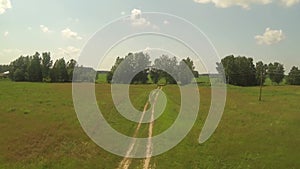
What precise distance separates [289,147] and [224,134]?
5.37 m

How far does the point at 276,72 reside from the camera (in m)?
163

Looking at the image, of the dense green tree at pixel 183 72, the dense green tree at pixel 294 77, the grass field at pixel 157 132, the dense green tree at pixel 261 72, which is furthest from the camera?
the dense green tree at pixel 294 77

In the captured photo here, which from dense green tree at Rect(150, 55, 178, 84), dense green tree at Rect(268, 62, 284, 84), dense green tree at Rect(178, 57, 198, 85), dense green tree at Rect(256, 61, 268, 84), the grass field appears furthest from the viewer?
dense green tree at Rect(268, 62, 284, 84)

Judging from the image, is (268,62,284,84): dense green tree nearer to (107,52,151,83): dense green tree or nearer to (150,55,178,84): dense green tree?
(150,55,178,84): dense green tree

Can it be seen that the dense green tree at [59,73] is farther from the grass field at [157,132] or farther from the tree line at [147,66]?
the grass field at [157,132]

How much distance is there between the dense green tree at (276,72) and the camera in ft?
526

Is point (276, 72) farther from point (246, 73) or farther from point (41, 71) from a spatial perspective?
point (41, 71)

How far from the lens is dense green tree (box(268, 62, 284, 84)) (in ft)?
526

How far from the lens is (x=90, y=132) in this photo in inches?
1070

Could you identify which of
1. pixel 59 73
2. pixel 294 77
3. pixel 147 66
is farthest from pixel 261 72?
pixel 294 77

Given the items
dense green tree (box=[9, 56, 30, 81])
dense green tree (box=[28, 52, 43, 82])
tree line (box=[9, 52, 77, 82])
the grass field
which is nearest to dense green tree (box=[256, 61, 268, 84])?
the grass field

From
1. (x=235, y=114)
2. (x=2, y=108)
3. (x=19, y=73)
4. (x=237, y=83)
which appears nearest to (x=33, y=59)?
(x=19, y=73)

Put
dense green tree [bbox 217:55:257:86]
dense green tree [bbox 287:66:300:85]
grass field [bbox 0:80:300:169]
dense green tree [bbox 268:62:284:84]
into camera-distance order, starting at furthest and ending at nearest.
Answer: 1. dense green tree [bbox 268:62:284:84]
2. dense green tree [bbox 287:66:300:85]
3. dense green tree [bbox 217:55:257:86]
4. grass field [bbox 0:80:300:169]

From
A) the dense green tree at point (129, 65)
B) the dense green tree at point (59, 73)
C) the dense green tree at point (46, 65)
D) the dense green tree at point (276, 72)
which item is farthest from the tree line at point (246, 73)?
the dense green tree at point (129, 65)
